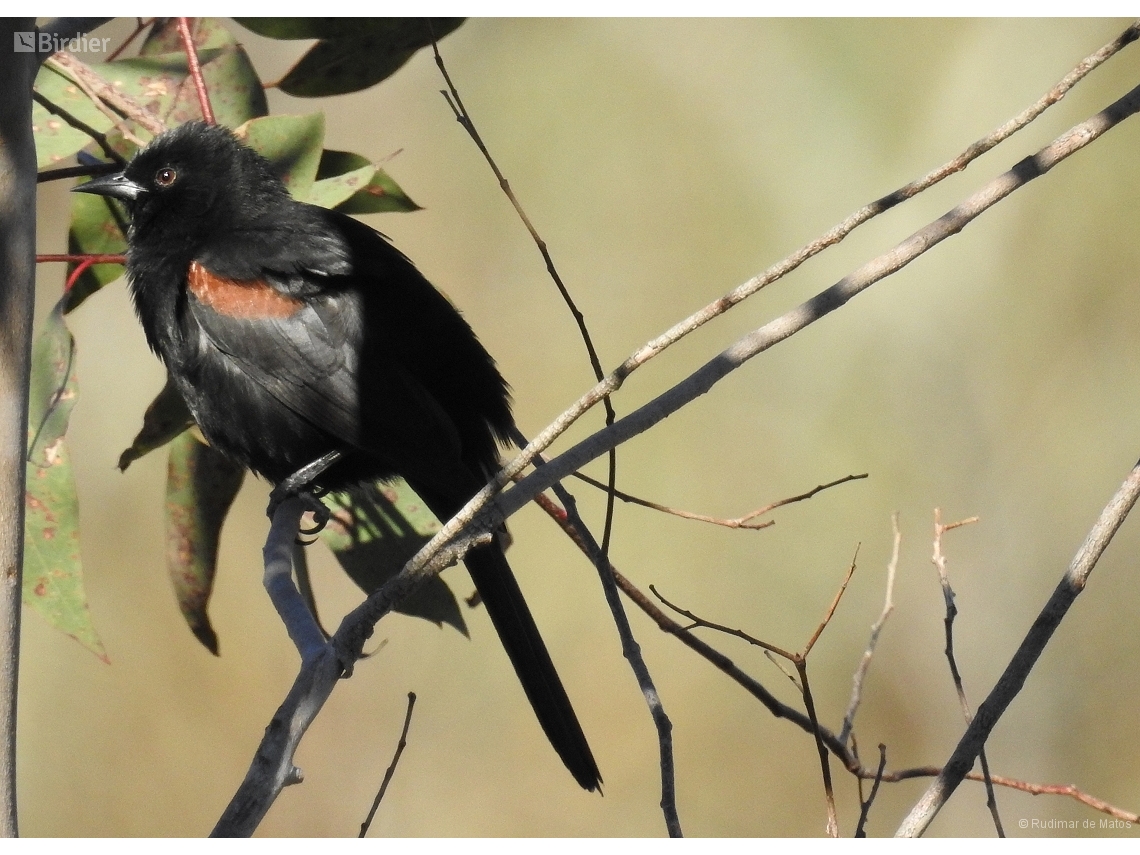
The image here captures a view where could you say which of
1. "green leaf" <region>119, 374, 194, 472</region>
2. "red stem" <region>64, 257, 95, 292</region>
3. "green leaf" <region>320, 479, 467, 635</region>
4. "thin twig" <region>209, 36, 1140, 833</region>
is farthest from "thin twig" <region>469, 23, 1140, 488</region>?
"red stem" <region>64, 257, 95, 292</region>

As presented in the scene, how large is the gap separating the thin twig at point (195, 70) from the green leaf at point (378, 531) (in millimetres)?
1277

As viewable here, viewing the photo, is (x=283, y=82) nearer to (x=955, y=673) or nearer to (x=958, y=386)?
(x=955, y=673)

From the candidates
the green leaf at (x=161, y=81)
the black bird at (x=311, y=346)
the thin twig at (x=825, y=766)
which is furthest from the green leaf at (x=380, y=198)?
the thin twig at (x=825, y=766)

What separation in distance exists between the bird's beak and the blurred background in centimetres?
237

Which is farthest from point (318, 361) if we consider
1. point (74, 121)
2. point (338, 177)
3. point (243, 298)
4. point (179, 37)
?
point (179, 37)

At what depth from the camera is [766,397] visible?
6484 millimetres

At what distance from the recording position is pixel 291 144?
3350 millimetres

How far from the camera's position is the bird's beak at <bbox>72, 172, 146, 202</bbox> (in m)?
3.26

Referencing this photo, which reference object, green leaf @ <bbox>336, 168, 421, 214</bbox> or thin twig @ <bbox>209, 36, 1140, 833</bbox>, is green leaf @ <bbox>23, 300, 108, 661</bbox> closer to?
green leaf @ <bbox>336, 168, 421, 214</bbox>

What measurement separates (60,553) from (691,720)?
4064mm

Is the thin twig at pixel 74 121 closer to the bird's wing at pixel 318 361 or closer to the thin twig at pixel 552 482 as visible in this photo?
the bird's wing at pixel 318 361

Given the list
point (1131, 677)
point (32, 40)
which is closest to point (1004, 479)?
point (1131, 677)

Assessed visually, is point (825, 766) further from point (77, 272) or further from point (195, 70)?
point (195, 70)

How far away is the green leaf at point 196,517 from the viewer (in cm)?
328
